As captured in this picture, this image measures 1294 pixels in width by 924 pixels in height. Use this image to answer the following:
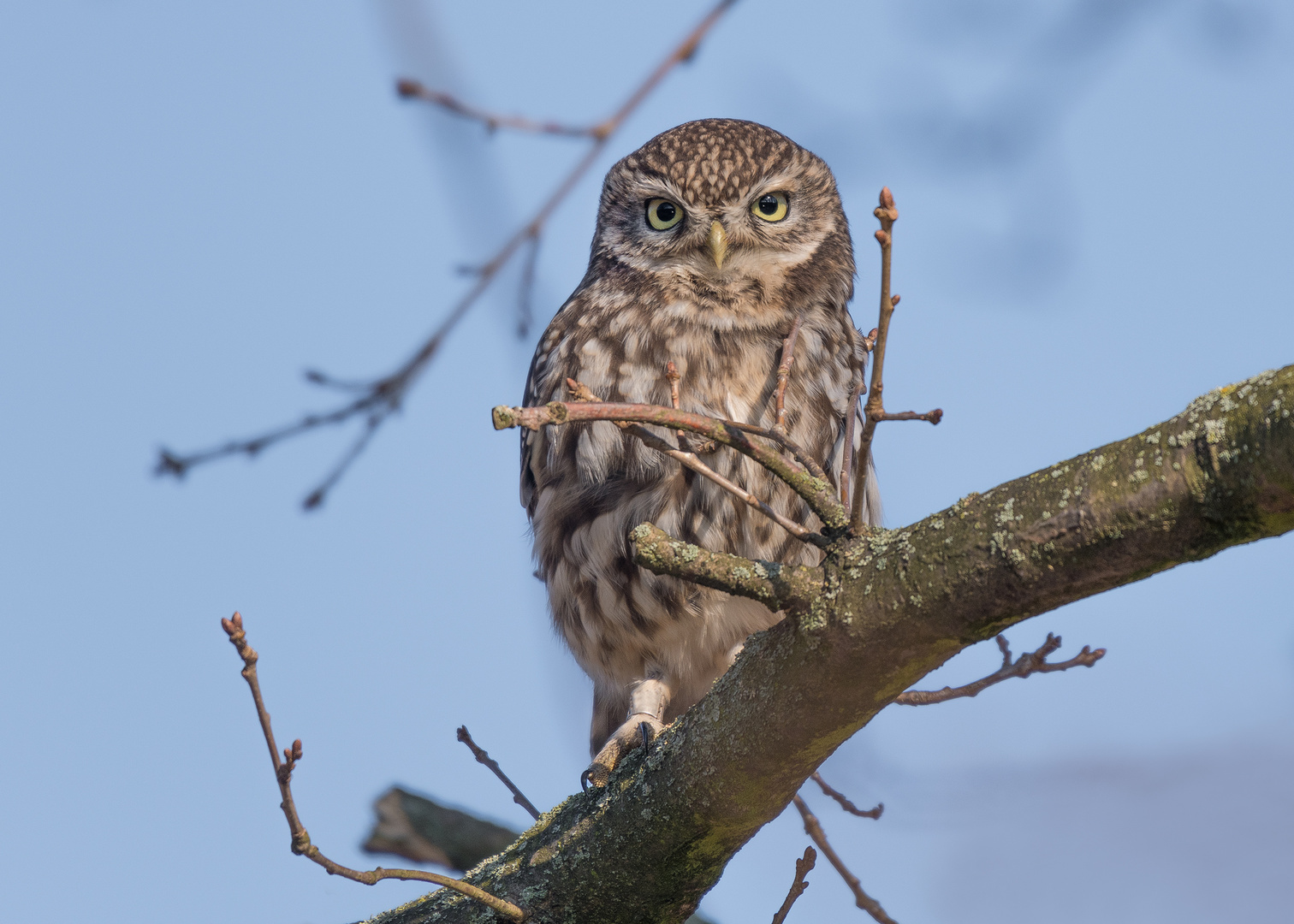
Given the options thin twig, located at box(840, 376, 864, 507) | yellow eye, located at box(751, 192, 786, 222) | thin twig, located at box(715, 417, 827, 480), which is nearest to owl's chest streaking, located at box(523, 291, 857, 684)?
yellow eye, located at box(751, 192, 786, 222)

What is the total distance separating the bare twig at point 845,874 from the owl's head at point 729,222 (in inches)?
61.4

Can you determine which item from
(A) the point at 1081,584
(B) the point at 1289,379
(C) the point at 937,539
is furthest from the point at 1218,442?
(C) the point at 937,539

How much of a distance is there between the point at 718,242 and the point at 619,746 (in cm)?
164

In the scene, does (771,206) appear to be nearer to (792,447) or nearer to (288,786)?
(792,447)

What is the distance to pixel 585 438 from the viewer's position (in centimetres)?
368

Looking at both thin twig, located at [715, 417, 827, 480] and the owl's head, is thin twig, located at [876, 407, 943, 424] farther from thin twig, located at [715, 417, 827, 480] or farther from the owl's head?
the owl's head

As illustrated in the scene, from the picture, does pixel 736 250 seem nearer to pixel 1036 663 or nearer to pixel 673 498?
pixel 673 498

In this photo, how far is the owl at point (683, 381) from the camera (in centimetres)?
360

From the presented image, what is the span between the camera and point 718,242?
3912 mm

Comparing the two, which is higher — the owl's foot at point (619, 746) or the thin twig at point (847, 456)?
the thin twig at point (847, 456)

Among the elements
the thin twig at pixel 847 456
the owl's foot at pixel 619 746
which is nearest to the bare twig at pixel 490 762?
the owl's foot at pixel 619 746

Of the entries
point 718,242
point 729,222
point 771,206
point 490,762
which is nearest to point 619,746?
point 490,762

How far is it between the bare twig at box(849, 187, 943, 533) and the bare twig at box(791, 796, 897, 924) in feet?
5.43

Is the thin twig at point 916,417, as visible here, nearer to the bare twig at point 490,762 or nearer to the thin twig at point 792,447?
the thin twig at point 792,447
